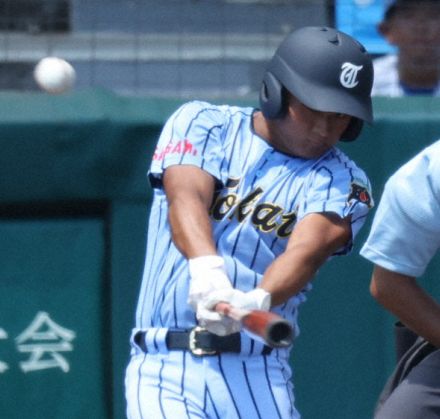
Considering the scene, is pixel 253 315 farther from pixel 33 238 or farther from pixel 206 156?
pixel 33 238

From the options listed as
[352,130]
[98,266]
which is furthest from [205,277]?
[98,266]

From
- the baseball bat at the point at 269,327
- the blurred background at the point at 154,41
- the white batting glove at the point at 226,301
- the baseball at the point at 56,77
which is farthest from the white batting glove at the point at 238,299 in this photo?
the blurred background at the point at 154,41

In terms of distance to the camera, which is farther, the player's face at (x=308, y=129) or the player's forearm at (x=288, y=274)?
the player's face at (x=308, y=129)

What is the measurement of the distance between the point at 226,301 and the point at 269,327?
349 mm

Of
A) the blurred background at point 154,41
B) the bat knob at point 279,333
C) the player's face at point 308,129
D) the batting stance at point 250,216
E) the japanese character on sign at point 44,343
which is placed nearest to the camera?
the bat knob at point 279,333

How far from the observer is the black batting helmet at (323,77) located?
2885 mm

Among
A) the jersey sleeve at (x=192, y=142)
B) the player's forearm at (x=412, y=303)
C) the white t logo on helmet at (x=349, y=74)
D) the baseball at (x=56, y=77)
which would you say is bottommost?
the player's forearm at (x=412, y=303)

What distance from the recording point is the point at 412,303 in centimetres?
272

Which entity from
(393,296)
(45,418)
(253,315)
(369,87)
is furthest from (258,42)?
(253,315)

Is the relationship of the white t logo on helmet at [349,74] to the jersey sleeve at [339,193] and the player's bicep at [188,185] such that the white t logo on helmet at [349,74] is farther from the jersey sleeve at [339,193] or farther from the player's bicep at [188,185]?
the player's bicep at [188,185]

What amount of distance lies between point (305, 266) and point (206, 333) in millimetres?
277

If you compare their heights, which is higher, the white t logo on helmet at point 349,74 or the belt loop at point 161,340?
the white t logo on helmet at point 349,74

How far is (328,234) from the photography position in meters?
2.86

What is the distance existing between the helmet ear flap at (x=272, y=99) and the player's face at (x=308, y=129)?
35mm
